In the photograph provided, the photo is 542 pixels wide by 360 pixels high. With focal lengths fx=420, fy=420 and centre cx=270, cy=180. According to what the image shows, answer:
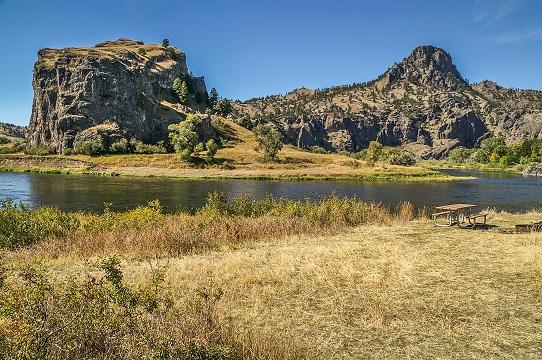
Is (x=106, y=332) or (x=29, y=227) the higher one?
(x=106, y=332)

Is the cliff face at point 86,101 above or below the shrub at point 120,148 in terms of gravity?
above

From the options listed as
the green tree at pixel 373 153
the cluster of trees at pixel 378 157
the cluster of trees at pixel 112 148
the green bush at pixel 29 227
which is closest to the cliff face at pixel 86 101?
the cluster of trees at pixel 112 148

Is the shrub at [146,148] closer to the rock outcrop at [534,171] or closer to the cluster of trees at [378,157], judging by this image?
the cluster of trees at [378,157]

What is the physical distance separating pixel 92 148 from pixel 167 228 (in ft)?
445

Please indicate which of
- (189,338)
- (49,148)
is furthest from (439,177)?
(49,148)

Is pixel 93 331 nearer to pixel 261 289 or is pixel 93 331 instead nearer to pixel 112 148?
pixel 261 289

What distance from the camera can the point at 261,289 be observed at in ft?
47.7

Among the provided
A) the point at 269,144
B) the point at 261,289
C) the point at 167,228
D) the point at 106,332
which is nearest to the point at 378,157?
the point at 269,144

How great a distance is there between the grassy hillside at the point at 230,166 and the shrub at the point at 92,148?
10.4 ft

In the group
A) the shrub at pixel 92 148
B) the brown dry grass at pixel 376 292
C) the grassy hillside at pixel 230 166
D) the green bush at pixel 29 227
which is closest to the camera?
the brown dry grass at pixel 376 292

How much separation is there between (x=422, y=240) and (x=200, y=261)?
507 inches

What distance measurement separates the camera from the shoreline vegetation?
8508 millimetres

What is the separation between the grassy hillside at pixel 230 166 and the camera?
119 meters

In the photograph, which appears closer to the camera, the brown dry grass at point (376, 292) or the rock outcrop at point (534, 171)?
the brown dry grass at point (376, 292)
